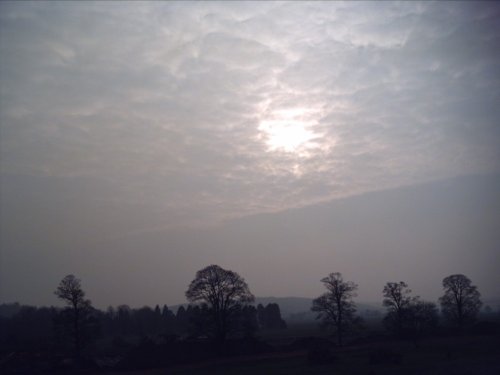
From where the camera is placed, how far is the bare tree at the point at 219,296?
53.2 m

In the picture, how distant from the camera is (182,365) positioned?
46375mm

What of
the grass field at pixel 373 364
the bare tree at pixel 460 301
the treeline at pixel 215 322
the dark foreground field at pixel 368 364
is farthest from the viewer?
the bare tree at pixel 460 301

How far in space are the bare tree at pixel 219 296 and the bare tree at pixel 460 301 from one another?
121 feet

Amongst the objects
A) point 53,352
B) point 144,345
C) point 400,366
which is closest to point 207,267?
point 144,345

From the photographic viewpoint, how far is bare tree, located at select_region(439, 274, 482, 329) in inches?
2601

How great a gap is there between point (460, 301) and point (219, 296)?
141ft

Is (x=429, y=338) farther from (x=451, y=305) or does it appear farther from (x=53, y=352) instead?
(x=53, y=352)

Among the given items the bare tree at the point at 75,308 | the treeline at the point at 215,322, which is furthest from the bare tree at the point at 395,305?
the bare tree at the point at 75,308

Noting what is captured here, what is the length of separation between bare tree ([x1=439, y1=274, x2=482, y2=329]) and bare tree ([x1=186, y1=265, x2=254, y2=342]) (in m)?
36.9

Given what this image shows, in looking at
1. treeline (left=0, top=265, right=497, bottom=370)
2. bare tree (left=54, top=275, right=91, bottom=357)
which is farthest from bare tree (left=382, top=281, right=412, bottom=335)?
bare tree (left=54, top=275, right=91, bottom=357)

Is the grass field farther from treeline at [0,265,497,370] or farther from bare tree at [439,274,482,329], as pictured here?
bare tree at [439,274,482,329]

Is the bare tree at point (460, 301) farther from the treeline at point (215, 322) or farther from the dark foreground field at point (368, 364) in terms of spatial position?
the dark foreground field at point (368, 364)

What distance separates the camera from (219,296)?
53625 millimetres

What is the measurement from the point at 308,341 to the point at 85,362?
3002cm
